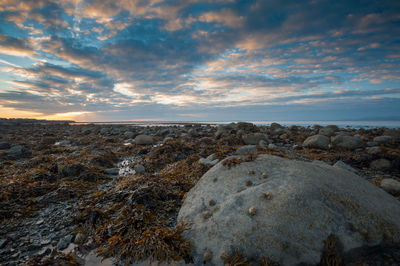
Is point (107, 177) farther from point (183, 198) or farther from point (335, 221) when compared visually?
point (335, 221)

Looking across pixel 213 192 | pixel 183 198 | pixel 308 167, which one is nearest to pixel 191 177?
pixel 183 198

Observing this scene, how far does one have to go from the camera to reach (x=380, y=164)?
→ 5648 millimetres

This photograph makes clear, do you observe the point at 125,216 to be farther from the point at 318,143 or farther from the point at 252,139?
the point at 318,143

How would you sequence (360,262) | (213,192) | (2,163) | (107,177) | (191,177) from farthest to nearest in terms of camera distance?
(2,163), (107,177), (191,177), (213,192), (360,262)

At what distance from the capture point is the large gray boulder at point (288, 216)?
82.3 inches

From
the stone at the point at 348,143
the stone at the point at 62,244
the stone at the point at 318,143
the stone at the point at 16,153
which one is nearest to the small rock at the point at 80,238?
the stone at the point at 62,244

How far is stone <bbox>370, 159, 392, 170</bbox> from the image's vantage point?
5.55 metres

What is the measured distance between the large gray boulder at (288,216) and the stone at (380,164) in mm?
3892

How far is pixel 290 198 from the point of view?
243 centimetres

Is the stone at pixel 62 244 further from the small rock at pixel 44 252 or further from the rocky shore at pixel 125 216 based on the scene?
the small rock at pixel 44 252

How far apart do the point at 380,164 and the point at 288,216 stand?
580cm

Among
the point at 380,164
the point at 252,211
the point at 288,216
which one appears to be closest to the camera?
the point at 288,216

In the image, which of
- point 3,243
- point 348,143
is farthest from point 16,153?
point 348,143

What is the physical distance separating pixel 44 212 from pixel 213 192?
336 cm
